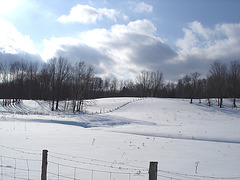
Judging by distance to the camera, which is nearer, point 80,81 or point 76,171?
point 76,171

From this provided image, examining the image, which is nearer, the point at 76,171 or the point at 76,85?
the point at 76,171

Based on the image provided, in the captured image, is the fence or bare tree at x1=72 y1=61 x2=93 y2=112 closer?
the fence

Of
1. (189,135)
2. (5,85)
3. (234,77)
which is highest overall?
(234,77)

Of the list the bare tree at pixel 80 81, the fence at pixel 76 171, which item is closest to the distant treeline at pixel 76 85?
the bare tree at pixel 80 81

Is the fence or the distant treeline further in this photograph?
the distant treeline

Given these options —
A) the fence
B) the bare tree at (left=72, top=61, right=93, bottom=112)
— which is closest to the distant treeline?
the bare tree at (left=72, top=61, right=93, bottom=112)

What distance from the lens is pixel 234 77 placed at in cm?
6159

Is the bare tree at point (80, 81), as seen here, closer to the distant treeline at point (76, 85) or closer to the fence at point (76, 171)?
the distant treeline at point (76, 85)

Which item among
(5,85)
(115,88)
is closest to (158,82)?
(115,88)

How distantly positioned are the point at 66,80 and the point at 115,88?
77.1 meters

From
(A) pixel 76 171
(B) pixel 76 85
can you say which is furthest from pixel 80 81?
(A) pixel 76 171

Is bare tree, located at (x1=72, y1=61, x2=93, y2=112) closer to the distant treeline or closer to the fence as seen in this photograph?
the distant treeline

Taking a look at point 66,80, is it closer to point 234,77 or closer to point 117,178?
point 117,178

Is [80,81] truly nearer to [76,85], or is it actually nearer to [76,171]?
[76,85]
